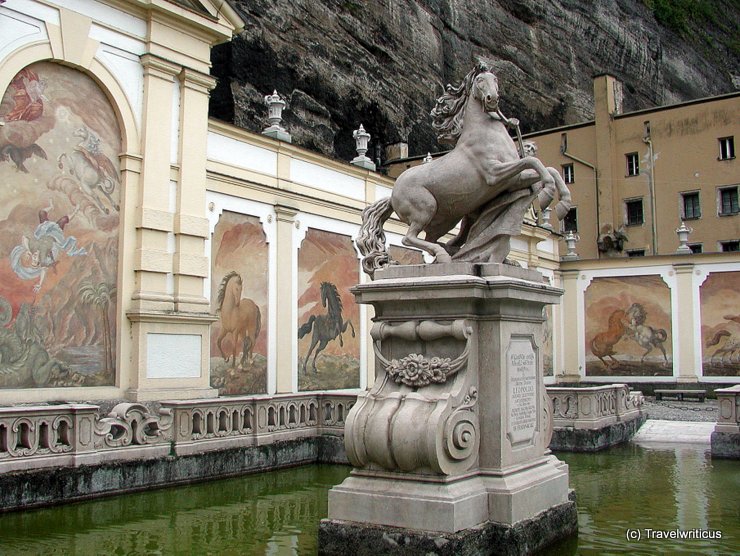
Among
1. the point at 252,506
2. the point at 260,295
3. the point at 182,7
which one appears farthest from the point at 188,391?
the point at 182,7

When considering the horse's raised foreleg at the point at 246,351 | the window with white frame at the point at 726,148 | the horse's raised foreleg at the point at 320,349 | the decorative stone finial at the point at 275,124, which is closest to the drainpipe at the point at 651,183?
the window with white frame at the point at 726,148

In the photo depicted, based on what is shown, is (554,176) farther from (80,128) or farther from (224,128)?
(224,128)

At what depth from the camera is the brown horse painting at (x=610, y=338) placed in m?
29.3

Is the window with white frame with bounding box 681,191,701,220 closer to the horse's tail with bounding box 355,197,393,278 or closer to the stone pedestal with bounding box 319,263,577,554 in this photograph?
the horse's tail with bounding box 355,197,393,278

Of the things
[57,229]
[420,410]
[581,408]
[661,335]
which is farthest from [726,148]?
[420,410]

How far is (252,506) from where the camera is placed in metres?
9.04

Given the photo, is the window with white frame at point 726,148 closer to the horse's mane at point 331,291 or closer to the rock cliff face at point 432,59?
the rock cliff face at point 432,59

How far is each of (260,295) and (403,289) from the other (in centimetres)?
1131

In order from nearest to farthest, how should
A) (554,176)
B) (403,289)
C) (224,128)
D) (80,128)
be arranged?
1. (403,289)
2. (554,176)
3. (80,128)
4. (224,128)

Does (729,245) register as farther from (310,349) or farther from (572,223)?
(310,349)

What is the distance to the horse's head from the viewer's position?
7312mm

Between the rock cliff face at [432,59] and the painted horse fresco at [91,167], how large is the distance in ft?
61.6

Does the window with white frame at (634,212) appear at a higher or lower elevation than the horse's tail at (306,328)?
higher

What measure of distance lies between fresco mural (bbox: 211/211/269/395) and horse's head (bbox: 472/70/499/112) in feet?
32.6
